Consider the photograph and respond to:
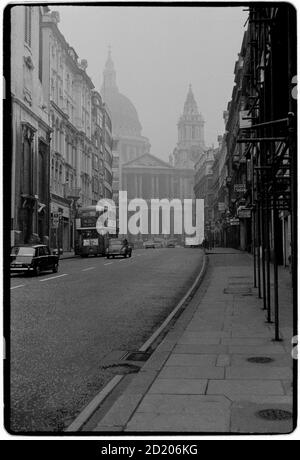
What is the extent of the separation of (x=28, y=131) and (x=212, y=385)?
3604 millimetres

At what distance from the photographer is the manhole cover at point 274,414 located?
469 cm

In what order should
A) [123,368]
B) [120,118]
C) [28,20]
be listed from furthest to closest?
[123,368], [120,118], [28,20]

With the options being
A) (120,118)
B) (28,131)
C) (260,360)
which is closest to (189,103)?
(120,118)

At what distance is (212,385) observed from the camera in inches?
228

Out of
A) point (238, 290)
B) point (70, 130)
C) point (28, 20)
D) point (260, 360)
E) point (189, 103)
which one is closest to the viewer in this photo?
point (28, 20)

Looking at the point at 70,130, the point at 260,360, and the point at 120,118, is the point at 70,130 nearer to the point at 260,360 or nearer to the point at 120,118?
the point at 120,118

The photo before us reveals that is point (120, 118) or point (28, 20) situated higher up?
point (28, 20)

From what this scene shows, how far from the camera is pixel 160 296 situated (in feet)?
51.6

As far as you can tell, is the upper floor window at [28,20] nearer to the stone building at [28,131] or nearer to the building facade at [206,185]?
the stone building at [28,131]

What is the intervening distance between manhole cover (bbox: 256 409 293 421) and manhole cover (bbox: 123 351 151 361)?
3.18 metres

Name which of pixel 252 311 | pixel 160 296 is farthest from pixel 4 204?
pixel 160 296

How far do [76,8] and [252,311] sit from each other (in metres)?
8.57

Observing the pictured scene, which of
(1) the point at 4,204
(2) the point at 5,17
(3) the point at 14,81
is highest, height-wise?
(2) the point at 5,17

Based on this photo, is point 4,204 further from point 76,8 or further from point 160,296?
point 160,296
